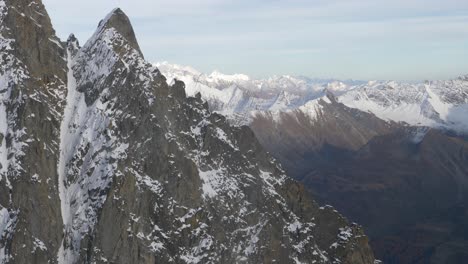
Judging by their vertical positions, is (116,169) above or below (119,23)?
below

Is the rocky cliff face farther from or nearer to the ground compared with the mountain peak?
nearer to the ground

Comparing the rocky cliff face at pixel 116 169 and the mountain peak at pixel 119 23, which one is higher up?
the mountain peak at pixel 119 23

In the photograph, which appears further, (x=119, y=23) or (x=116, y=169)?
(x=119, y=23)

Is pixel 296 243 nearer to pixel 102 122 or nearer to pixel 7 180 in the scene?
pixel 102 122

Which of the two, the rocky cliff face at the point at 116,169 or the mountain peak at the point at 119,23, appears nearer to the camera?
the rocky cliff face at the point at 116,169

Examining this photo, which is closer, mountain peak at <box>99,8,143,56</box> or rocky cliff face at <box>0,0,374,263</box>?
rocky cliff face at <box>0,0,374,263</box>
